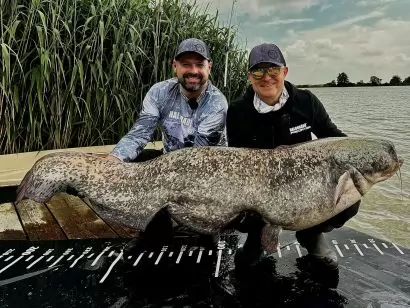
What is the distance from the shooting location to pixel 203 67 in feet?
11.7

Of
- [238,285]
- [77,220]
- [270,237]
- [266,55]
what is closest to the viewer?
[270,237]

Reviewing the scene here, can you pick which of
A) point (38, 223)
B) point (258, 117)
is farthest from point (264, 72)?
point (38, 223)

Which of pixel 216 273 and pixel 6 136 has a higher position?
pixel 6 136

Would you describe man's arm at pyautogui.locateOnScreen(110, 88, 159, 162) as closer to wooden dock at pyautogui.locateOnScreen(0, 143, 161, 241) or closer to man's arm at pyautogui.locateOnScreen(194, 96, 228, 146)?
man's arm at pyautogui.locateOnScreen(194, 96, 228, 146)

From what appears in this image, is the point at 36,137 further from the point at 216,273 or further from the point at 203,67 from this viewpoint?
the point at 216,273

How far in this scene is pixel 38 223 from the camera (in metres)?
3.84

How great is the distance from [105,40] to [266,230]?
145 inches

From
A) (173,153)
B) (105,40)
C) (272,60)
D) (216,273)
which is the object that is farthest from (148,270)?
(105,40)

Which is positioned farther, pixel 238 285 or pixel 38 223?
pixel 38 223

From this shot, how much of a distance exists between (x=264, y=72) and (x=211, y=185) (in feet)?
2.81

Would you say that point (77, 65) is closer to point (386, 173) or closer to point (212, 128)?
point (212, 128)

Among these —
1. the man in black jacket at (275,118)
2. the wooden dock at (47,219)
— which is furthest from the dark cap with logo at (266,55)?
the wooden dock at (47,219)

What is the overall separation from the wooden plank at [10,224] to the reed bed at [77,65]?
1.02 metres

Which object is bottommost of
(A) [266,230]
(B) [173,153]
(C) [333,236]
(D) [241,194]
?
(C) [333,236]
